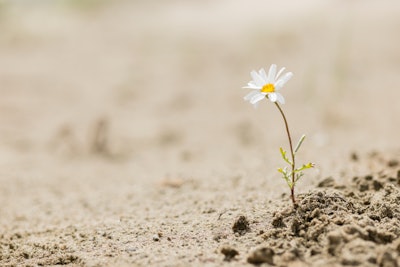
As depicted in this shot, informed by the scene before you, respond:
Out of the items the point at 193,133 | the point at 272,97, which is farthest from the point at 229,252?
the point at 193,133

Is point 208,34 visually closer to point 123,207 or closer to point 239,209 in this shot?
point 123,207

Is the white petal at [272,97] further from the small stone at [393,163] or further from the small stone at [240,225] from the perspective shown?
the small stone at [393,163]

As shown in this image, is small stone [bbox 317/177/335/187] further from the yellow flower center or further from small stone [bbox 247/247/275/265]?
small stone [bbox 247/247/275/265]

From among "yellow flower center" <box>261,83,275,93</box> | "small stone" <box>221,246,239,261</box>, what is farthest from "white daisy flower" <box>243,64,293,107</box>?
"small stone" <box>221,246,239,261</box>

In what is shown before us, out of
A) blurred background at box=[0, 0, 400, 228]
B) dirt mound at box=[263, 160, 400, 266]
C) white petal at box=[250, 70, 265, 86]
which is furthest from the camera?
blurred background at box=[0, 0, 400, 228]

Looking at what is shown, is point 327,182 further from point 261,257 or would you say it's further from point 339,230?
point 261,257
